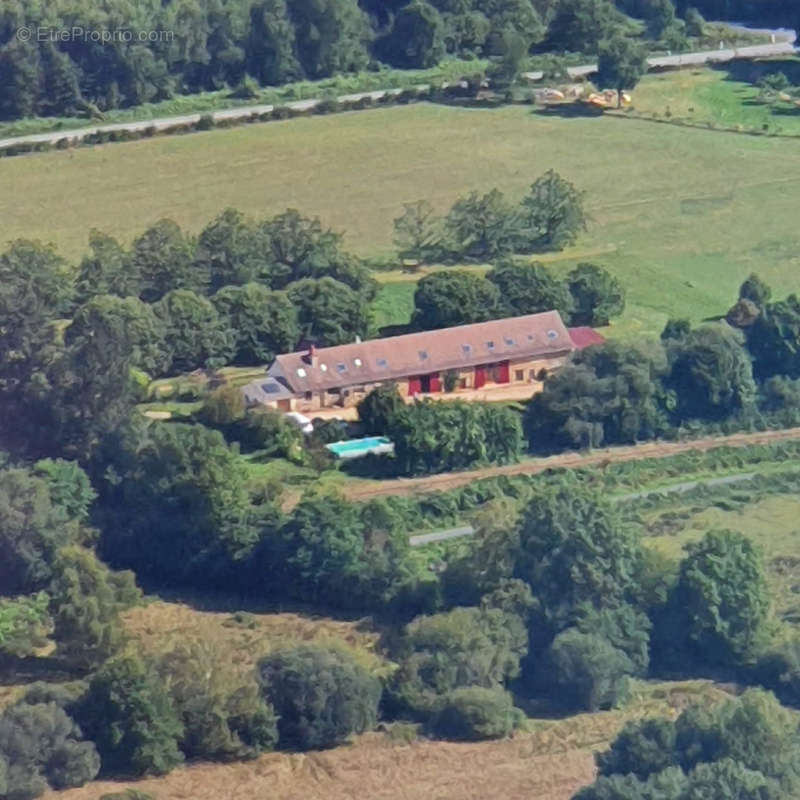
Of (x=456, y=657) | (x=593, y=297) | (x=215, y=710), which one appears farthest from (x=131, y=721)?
(x=593, y=297)

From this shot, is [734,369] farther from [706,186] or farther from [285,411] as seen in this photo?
[706,186]

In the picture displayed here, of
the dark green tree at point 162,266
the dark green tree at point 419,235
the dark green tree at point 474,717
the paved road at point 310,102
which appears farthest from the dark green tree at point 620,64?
the dark green tree at point 474,717

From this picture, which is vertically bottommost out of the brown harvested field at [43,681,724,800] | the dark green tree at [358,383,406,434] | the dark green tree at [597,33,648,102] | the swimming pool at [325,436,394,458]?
the brown harvested field at [43,681,724,800]

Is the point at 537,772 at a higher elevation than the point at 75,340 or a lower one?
lower

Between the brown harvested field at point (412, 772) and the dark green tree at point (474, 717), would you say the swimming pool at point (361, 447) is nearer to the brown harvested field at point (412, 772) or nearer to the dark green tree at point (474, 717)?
the dark green tree at point (474, 717)

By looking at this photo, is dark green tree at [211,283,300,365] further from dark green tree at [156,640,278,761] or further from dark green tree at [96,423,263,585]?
dark green tree at [156,640,278,761]

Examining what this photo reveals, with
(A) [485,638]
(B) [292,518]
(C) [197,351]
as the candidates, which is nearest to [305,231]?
(C) [197,351]

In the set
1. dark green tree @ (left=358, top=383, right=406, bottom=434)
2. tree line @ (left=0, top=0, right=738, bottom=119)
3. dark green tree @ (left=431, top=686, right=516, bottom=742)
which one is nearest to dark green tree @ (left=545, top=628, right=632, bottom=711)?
dark green tree @ (left=431, top=686, right=516, bottom=742)
